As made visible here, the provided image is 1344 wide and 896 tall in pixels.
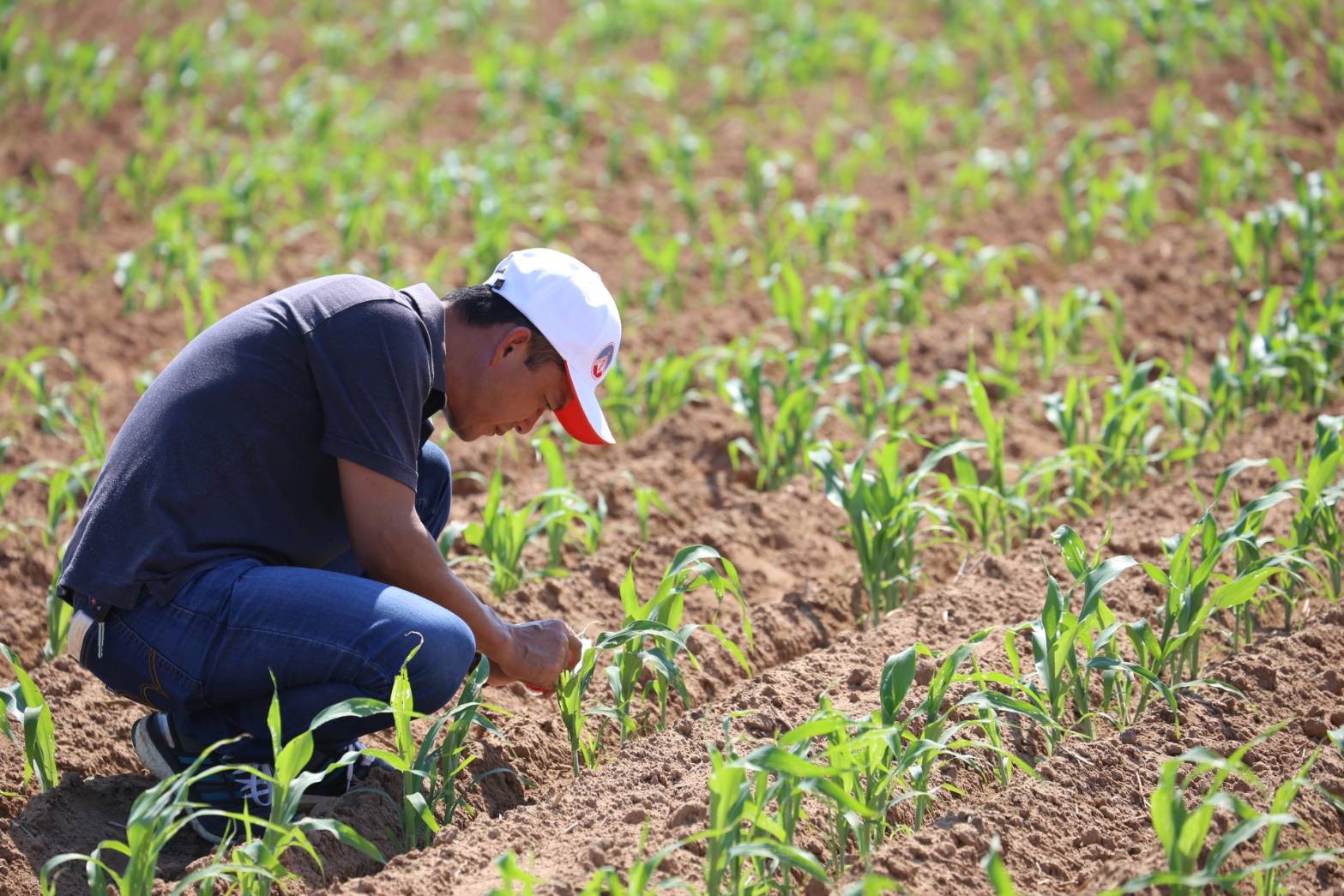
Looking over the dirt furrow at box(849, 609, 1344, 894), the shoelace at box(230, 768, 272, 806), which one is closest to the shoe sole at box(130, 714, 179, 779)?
the shoelace at box(230, 768, 272, 806)

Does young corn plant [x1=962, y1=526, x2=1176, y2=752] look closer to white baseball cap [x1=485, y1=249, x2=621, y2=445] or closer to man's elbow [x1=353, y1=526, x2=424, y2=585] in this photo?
white baseball cap [x1=485, y1=249, x2=621, y2=445]

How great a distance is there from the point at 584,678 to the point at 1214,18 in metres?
7.77

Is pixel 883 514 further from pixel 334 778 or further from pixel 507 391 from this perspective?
pixel 334 778

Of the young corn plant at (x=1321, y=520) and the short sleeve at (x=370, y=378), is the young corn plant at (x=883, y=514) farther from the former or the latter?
the short sleeve at (x=370, y=378)

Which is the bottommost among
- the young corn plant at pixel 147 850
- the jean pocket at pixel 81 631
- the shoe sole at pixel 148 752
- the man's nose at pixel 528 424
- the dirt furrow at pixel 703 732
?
the dirt furrow at pixel 703 732

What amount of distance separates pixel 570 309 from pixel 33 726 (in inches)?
55.5

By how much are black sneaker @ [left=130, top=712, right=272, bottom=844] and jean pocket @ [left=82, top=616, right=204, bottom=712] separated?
66 mm

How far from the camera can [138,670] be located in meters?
2.98

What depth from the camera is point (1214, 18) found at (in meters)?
9.12

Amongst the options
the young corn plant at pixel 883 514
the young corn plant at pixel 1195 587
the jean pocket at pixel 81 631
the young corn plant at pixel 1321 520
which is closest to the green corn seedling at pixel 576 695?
the young corn plant at pixel 883 514

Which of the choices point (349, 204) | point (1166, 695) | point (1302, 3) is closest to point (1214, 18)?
point (1302, 3)

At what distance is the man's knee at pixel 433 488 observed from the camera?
3493 millimetres

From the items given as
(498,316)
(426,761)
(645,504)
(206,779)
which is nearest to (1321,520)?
(645,504)

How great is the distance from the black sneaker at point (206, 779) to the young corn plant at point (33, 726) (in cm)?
18
